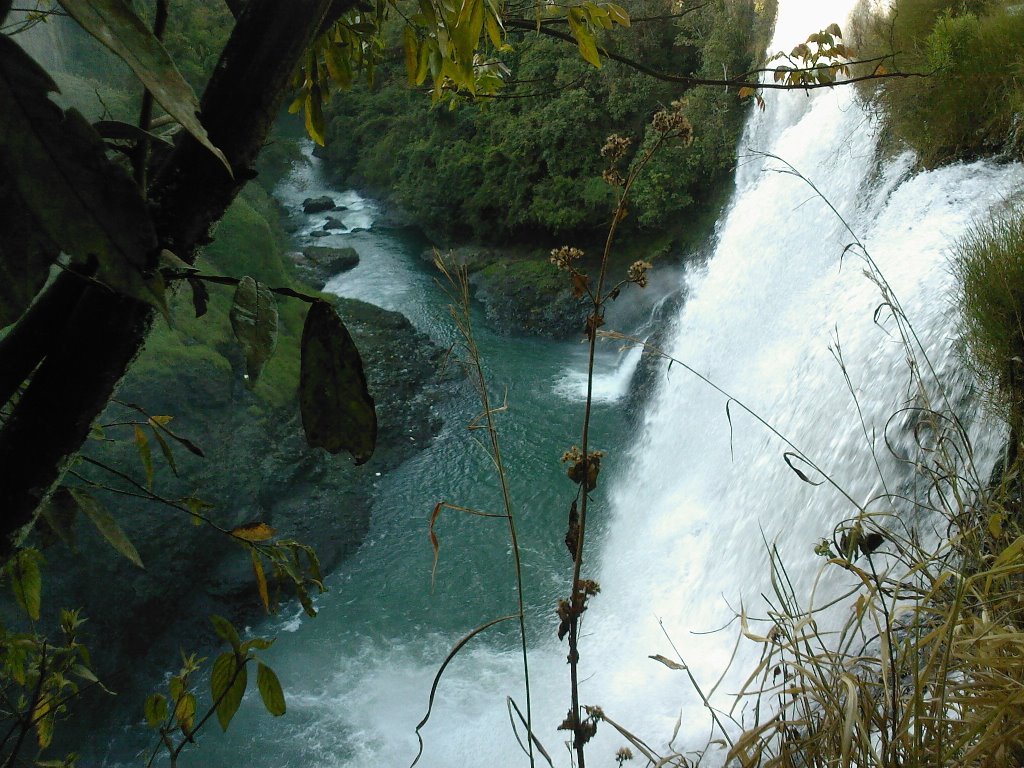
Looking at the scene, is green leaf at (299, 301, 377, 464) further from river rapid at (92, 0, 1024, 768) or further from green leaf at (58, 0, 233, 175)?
river rapid at (92, 0, 1024, 768)

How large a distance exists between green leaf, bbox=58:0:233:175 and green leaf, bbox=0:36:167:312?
0.04 meters

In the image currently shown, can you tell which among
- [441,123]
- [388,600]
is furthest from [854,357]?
[441,123]

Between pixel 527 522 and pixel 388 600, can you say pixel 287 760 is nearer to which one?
pixel 388 600

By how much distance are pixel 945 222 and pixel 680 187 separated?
21.5ft

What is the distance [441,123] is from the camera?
48.3ft

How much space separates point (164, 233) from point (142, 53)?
0.27 meters

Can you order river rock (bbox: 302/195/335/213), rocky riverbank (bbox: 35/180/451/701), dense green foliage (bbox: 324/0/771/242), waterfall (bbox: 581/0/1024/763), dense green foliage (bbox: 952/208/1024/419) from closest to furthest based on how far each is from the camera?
dense green foliage (bbox: 952/208/1024/419)
waterfall (bbox: 581/0/1024/763)
rocky riverbank (bbox: 35/180/451/701)
dense green foliage (bbox: 324/0/771/242)
river rock (bbox: 302/195/335/213)

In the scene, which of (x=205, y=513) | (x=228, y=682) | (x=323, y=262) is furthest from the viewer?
(x=323, y=262)

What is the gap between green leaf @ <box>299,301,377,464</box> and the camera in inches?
31.5

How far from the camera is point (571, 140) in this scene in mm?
12008

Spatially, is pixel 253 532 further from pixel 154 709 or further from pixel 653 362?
pixel 653 362

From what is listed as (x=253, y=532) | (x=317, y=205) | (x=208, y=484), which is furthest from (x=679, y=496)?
(x=317, y=205)

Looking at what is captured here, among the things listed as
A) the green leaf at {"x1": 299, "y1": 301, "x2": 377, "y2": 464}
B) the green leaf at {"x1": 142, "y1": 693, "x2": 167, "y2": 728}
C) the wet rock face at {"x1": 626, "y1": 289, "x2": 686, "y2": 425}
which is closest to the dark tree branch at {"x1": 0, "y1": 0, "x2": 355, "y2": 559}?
the green leaf at {"x1": 299, "y1": 301, "x2": 377, "y2": 464}

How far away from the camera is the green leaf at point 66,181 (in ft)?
1.46
